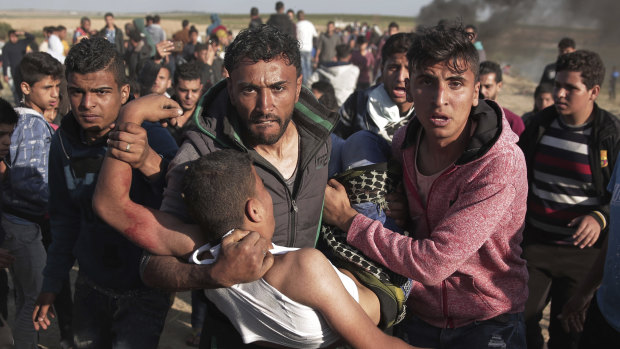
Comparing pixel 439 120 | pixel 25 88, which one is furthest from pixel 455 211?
pixel 25 88

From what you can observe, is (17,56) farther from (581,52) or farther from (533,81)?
(533,81)

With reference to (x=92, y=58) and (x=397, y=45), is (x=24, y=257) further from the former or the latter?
(x=397, y=45)

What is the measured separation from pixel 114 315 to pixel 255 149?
133cm

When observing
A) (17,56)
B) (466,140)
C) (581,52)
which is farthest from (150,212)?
(17,56)

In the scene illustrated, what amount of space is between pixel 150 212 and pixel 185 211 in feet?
0.48

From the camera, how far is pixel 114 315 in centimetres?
309

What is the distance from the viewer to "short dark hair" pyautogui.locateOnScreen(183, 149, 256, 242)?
2135 mm

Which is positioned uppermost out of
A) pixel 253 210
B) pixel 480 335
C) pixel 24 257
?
pixel 253 210

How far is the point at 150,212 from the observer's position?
2.29 meters

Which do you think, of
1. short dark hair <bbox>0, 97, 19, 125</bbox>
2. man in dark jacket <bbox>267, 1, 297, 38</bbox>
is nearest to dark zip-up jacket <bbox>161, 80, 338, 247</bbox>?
short dark hair <bbox>0, 97, 19, 125</bbox>

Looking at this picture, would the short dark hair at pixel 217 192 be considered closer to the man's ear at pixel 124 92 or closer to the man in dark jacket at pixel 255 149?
the man in dark jacket at pixel 255 149

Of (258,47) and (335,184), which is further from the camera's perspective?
(335,184)

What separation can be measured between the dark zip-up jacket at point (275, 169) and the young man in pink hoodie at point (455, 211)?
0.10m

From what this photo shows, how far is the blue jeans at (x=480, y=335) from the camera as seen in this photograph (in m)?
2.58
